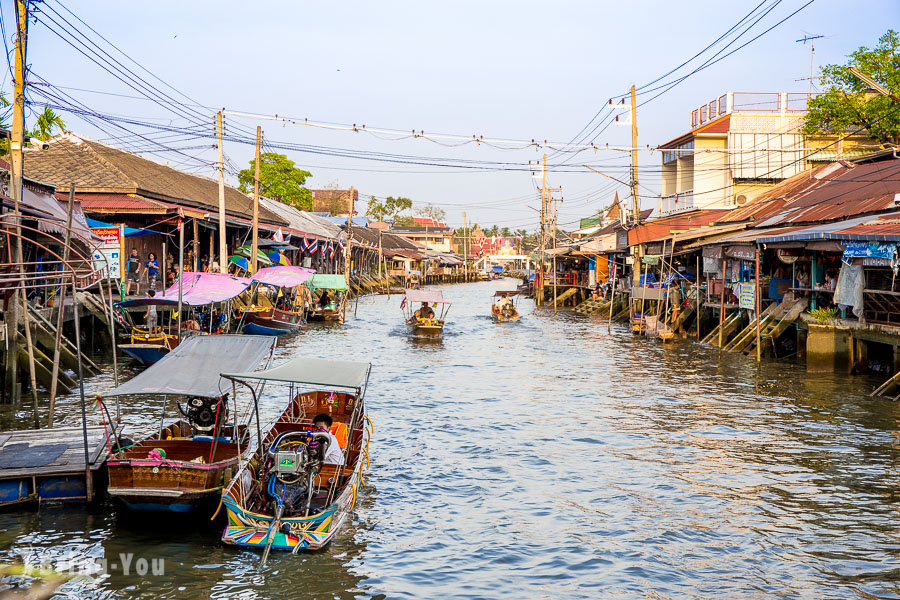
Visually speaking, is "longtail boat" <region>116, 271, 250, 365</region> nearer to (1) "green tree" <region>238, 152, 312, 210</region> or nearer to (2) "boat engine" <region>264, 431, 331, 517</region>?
(2) "boat engine" <region>264, 431, 331, 517</region>

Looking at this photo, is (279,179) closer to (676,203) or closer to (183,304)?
(676,203)

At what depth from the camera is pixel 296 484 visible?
9.46 m

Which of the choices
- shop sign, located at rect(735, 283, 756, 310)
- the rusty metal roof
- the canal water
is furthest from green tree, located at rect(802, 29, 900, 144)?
the canal water

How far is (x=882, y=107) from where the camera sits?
30.7 meters

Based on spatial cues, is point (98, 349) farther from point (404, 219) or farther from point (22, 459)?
point (404, 219)

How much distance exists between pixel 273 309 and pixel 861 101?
88.6ft

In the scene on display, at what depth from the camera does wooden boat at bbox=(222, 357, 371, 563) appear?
898 centimetres

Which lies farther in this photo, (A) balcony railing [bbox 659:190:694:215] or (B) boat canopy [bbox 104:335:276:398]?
(A) balcony railing [bbox 659:190:694:215]

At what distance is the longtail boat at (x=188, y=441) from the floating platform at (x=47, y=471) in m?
0.55

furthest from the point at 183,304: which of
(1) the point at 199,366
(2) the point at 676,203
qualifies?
(2) the point at 676,203

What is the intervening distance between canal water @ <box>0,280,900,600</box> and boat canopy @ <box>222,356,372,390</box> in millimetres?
1875

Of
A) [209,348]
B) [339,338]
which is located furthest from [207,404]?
[339,338]

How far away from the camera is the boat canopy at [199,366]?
10352 millimetres

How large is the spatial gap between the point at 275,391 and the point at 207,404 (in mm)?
7947
